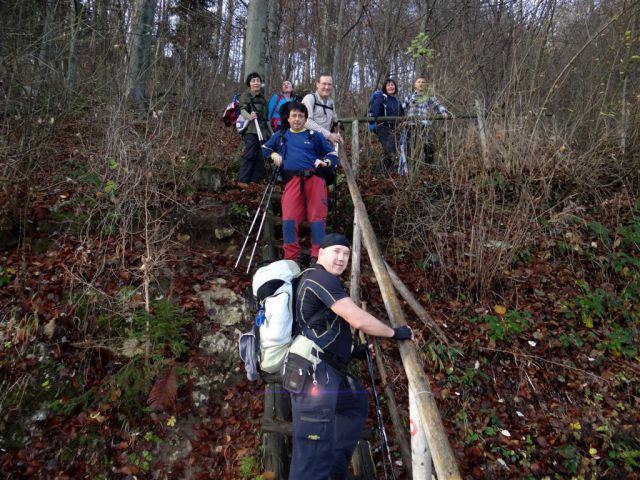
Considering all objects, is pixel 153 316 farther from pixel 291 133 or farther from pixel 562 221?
pixel 562 221

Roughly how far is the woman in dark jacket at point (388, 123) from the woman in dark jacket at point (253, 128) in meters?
2.33

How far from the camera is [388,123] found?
307 inches

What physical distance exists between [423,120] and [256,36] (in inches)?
139

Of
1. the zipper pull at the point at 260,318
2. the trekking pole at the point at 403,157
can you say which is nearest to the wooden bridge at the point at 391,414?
the zipper pull at the point at 260,318

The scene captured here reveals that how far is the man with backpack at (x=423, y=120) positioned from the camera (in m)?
6.69

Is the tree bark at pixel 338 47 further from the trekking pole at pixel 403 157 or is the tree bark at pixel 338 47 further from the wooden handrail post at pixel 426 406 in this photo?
the wooden handrail post at pixel 426 406

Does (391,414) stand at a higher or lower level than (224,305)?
lower

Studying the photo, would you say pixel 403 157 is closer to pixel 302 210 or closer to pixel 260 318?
pixel 302 210

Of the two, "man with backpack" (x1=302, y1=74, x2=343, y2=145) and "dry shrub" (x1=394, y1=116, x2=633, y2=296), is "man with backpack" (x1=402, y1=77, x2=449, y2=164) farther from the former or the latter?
"man with backpack" (x1=302, y1=74, x2=343, y2=145)

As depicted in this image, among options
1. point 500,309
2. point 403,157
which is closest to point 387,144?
point 403,157

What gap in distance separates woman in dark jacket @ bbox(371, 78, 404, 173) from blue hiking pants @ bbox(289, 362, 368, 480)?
535 centimetres

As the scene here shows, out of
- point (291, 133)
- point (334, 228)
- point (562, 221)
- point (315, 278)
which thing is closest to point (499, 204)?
point (562, 221)

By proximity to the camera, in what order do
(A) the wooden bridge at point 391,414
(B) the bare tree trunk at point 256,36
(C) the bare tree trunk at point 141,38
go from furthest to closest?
(C) the bare tree trunk at point 141,38 → (B) the bare tree trunk at point 256,36 → (A) the wooden bridge at point 391,414

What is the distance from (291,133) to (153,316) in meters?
2.86
